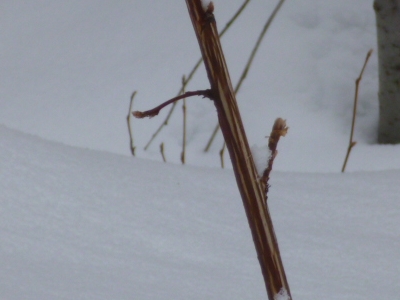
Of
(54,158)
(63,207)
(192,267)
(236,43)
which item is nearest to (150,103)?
(236,43)

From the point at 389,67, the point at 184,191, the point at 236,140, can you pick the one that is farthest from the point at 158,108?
the point at 389,67

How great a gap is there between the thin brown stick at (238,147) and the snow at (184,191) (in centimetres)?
3

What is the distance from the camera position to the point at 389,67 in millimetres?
2408

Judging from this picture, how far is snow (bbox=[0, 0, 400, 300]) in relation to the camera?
0.92 metres

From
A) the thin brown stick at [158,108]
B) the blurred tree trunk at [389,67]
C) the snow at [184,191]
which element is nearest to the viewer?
the thin brown stick at [158,108]

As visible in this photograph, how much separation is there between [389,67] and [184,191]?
1458 mm

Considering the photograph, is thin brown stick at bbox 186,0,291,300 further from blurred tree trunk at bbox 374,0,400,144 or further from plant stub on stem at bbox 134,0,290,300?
blurred tree trunk at bbox 374,0,400,144

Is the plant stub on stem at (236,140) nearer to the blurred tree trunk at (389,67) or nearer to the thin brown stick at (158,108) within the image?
the thin brown stick at (158,108)

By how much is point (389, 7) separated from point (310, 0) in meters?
1.02

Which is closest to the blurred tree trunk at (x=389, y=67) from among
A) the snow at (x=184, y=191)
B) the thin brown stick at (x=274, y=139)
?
the snow at (x=184, y=191)

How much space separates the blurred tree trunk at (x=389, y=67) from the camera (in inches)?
90.1

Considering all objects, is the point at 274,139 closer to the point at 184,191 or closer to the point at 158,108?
the point at 158,108

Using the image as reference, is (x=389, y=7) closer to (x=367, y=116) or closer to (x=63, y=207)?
(x=367, y=116)

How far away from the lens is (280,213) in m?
1.23
